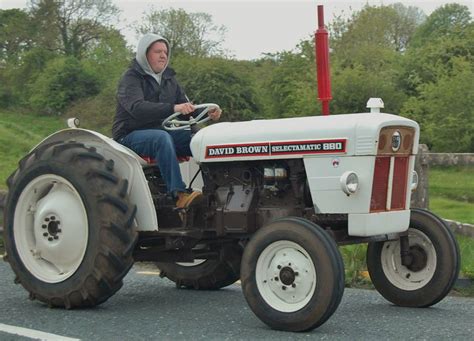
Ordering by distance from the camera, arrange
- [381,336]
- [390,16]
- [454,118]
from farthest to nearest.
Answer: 1. [390,16]
2. [454,118]
3. [381,336]

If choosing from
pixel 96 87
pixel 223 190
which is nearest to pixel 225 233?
pixel 223 190

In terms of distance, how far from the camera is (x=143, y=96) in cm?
705

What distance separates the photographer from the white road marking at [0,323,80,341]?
18.1 ft

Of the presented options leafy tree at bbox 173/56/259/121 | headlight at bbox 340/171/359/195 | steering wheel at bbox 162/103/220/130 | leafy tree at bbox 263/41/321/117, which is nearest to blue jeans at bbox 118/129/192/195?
steering wheel at bbox 162/103/220/130

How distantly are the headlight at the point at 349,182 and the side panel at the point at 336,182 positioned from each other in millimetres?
36

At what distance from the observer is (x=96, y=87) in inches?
1975

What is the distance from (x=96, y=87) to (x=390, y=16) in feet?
73.1

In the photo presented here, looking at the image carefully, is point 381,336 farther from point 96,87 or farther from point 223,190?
point 96,87

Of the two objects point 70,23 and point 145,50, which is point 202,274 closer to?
point 145,50

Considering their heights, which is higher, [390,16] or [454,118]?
[390,16]

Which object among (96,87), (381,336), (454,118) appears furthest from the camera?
(96,87)

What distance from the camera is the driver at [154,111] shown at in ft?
22.1

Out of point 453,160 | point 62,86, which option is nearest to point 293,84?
point 62,86

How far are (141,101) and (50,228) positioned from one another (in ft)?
4.04
